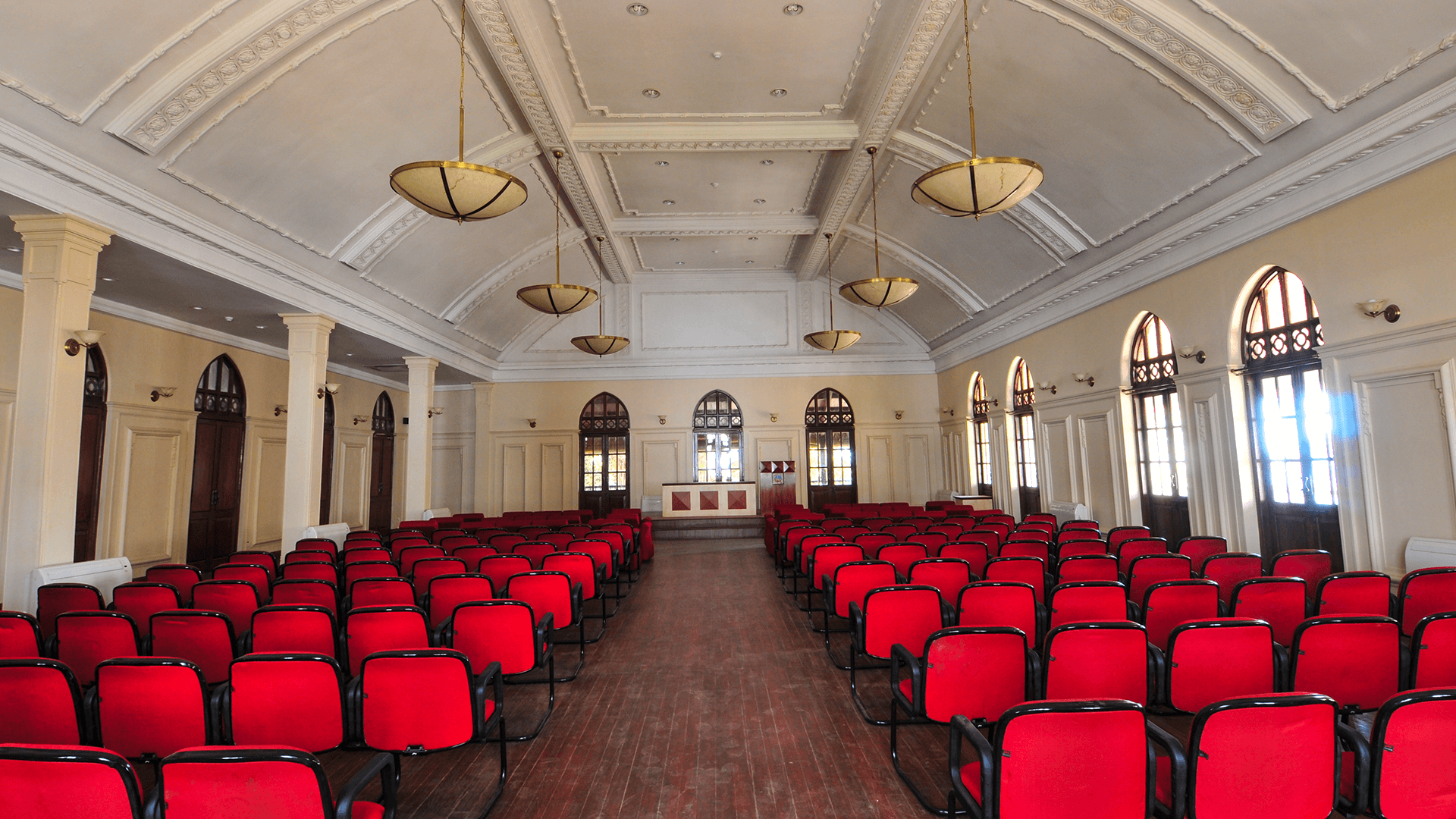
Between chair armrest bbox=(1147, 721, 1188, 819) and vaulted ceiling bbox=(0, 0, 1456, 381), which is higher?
vaulted ceiling bbox=(0, 0, 1456, 381)

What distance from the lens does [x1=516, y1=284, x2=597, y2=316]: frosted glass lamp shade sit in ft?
37.1

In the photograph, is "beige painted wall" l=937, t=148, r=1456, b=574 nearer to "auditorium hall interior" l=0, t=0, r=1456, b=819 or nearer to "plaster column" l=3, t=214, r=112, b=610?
"auditorium hall interior" l=0, t=0, r=1456, b=819

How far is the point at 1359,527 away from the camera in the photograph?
22.8ft

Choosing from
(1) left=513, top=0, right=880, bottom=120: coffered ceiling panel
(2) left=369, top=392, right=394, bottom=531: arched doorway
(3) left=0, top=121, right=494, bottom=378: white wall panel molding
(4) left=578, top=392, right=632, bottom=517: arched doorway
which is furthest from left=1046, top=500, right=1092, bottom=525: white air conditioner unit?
(2) left=369, top=392, right=394, bottom=531: arched doorway

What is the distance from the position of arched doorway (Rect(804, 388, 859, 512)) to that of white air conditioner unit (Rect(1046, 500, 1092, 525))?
6.60m

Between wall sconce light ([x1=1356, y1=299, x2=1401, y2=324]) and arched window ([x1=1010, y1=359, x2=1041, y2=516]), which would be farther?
arched window ([x1=1010, y1=359, x2=1041, y2=516])

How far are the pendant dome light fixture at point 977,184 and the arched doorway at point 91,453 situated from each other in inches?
460

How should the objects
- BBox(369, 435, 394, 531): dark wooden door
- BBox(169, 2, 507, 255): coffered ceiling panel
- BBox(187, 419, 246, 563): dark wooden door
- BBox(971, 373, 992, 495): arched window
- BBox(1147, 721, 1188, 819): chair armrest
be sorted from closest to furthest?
BBox(1147, 721, 1188, 819): chair armrest → BBox(169, 2, 507, 255): coffered ceiling panel → BBox(187, 419, 246, 563): dark wooden door → BBox(971, 373, 992, 495): arched window → BBox(369, 435, 394, 531): dark wooden door

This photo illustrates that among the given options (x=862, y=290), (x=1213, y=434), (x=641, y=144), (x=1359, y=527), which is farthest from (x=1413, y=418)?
(x=641, y=144)

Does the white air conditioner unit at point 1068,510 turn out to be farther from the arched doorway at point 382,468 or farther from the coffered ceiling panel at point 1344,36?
the arched doorway at point 382,468

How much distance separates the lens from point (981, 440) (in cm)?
1719

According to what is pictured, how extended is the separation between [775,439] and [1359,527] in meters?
13.2

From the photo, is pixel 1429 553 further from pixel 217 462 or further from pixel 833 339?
pixel 217 462

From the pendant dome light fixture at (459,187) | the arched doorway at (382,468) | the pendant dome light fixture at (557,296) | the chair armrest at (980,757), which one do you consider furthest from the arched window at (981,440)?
the arched doorway at (382,468)
